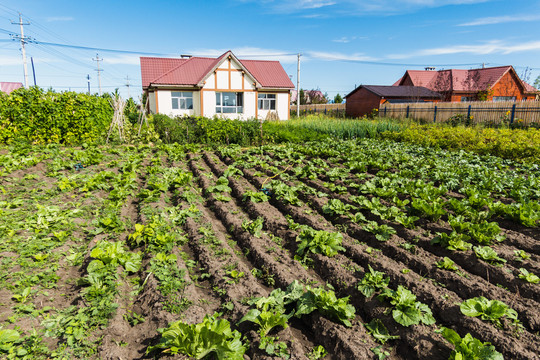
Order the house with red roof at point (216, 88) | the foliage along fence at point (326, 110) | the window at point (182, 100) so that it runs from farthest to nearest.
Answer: the foliage along fence at point (326, 110)
the window at point (182, 100)
the house with red roof at point (216, 88)

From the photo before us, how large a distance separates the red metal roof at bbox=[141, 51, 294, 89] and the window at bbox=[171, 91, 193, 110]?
2.92ft

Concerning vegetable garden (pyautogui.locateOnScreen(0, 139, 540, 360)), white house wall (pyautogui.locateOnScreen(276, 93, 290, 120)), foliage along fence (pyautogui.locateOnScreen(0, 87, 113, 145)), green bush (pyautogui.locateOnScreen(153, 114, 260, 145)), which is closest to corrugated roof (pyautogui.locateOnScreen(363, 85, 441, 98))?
white house wall (pyautogui.locateOnScreen(276, 93, 290, 120))

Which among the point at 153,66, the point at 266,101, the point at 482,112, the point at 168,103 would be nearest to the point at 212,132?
the point at 168,103

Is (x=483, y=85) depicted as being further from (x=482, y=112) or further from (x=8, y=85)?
(x=8, y=85)

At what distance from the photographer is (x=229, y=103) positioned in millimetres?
26922

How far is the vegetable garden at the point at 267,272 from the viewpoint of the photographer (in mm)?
2859

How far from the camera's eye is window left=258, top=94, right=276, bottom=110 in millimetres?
28219

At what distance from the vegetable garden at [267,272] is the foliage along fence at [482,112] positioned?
567 inches

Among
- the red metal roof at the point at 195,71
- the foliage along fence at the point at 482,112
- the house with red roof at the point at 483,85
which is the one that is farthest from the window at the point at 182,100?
the house with red roof at the point at 483,85

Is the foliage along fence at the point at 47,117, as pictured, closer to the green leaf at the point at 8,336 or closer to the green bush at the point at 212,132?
the green bush at the point at 212,132

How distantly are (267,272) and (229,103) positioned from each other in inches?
955

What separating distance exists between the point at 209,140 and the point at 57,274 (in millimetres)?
10991

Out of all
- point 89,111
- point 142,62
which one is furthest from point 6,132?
point 142,62

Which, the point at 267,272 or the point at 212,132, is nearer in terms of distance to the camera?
the point at 267,272
